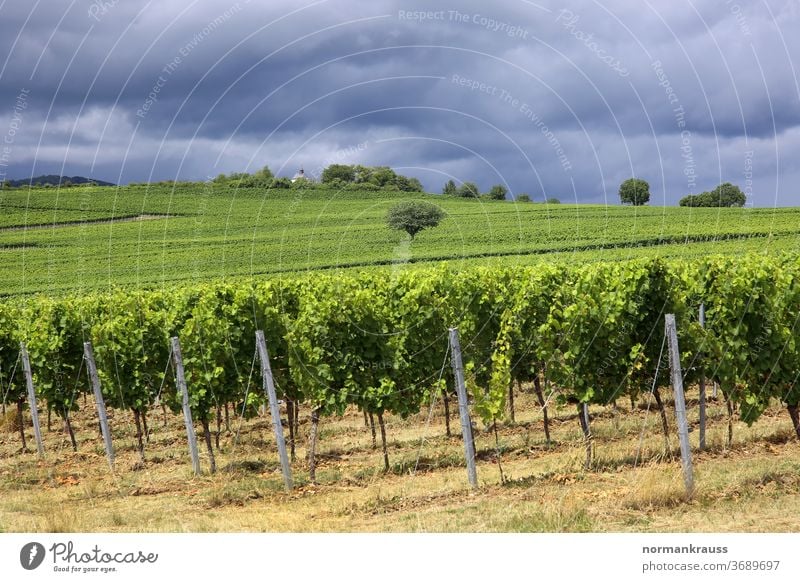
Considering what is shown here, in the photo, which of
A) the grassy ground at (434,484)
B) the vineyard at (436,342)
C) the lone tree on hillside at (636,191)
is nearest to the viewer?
the grassy ground at (434,484)

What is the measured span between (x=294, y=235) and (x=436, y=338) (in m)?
63.5

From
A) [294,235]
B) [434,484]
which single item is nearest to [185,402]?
[434,484]

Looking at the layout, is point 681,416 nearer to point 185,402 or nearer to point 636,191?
point 185,402

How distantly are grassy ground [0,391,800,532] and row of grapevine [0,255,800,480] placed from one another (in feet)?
4.42

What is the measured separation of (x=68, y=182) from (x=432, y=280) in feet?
384

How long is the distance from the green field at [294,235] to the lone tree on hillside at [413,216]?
1206 millimetres

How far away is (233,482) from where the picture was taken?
58.5 ft

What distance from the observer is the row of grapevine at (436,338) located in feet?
58.1

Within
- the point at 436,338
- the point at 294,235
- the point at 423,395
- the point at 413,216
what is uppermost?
the point at 413,216

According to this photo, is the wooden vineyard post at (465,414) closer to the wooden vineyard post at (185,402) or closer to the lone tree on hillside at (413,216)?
the wooden vineyard post at (185,402)

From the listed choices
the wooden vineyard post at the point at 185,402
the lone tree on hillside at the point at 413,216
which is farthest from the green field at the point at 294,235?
the wooden vineyard post at the point at 185,402

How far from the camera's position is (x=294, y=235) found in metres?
84.4

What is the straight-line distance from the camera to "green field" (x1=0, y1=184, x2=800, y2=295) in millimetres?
67125

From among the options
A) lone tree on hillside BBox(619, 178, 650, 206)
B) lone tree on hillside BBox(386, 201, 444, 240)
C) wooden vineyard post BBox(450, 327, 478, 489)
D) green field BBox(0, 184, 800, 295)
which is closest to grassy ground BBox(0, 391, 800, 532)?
wooden vineyard post BBox(450, 327, 478, 489)
